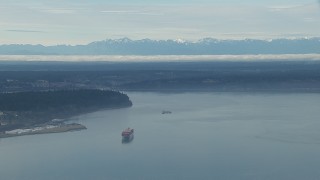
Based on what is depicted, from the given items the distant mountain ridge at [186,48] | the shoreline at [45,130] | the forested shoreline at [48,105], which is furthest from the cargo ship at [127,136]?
the distant mountain ridge at [186,48]

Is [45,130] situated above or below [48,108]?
below

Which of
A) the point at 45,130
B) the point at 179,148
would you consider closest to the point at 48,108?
the point at 45,130

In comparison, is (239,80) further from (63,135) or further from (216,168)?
(216,168)

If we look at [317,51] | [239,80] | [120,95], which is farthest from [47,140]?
[317,51]

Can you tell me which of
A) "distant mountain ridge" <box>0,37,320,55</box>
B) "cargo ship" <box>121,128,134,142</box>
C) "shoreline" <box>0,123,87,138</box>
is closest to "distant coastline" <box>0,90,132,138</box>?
"shoreline" <box>0,123,87,138</box>

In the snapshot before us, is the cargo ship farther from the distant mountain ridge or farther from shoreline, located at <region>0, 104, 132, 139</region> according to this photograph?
the distant mountain ridge

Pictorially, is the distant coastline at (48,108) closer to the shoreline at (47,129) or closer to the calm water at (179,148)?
the shoreline at (47,129)

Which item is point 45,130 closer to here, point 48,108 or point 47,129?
point 47,129

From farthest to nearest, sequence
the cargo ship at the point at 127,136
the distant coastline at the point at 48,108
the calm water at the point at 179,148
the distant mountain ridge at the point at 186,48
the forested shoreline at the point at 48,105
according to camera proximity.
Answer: the distant mountain ridge at the point at 186,48 → the forested shoreline at the point at 48,105 → the distant coastline at the point at 48,108 → the cargo ship at the point at 127,136 → the calm water at the point at 179,148
